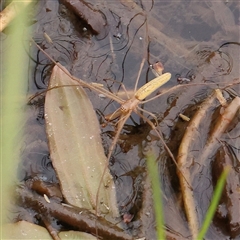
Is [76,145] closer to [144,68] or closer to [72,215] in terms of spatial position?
[72,215]

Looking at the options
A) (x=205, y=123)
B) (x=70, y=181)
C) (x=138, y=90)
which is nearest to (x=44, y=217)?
(x=70, y=181)

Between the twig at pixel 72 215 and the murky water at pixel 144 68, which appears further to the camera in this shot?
the murky water at pixel 144 68

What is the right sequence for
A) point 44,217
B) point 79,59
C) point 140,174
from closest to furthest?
point 44,217
point 140,174
point 79,59

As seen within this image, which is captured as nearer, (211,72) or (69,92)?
(69,92)

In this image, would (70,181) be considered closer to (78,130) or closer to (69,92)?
(78,130)

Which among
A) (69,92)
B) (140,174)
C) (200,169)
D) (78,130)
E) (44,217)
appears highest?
(69,92)

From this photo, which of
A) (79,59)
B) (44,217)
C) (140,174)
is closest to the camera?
(44,217)

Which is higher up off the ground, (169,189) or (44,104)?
(44,104)

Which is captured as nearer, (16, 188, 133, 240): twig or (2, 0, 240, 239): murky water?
(16, 188, 133, 240): twig
